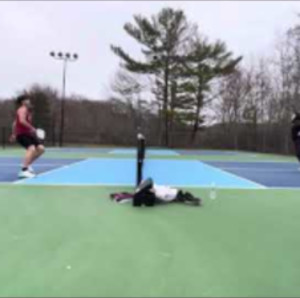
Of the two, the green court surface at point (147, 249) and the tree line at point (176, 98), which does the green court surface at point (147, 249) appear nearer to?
the green court surface at point (147, 249)

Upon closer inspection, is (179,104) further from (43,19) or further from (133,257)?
(133,257)

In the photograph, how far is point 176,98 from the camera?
34.4 meters

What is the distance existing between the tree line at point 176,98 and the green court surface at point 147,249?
25.2 m

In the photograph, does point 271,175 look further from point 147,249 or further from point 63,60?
point 63,60

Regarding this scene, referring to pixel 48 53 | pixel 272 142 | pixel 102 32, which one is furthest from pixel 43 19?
pixel 102 32

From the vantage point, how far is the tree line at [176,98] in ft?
104

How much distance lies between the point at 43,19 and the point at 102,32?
66.9 feet

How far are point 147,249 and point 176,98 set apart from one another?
3112cm

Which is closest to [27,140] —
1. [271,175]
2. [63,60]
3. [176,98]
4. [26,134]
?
[26,134]

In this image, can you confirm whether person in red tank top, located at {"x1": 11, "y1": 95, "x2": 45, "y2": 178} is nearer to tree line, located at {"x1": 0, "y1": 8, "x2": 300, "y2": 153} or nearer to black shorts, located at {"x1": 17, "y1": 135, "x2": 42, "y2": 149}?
black shorts, located at {"x1": 17, "y1": 135, "x2": 42, "y2": 149}

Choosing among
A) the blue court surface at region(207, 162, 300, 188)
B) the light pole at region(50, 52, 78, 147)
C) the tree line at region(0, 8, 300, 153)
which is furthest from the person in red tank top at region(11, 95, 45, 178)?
the light pole at region(50, 52, 78, 147)

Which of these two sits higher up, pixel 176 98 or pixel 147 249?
pixel 176 98

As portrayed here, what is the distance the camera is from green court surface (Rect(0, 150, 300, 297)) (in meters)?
2.77

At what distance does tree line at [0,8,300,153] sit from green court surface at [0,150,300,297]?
82.7 ft
